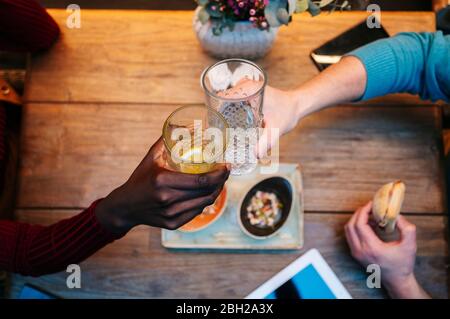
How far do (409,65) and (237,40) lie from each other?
40cm

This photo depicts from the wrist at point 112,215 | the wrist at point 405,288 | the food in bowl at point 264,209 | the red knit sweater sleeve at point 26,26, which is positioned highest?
the red knit sweater sleeve at point 26,26

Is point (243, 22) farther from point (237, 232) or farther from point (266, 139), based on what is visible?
point (237, 232)

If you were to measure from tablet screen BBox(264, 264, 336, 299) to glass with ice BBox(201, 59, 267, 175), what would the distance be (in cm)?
28

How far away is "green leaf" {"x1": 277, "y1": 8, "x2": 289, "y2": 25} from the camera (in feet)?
2.95

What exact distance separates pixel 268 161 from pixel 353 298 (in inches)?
14.0

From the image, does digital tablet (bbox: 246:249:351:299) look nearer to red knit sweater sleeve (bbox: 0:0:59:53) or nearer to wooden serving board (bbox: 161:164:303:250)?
wooden serving board (bbox: 161:164:303:250)

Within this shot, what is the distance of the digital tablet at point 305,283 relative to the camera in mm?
1000

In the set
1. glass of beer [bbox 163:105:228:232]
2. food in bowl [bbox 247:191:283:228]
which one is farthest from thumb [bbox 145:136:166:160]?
food in bowl [bbox 247:191:283:228]

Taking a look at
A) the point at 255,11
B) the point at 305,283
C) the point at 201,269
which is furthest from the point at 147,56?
the point at 305,283

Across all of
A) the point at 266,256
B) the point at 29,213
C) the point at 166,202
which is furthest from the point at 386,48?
the point at 29,213

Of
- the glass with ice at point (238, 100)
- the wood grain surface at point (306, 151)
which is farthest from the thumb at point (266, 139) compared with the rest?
the wood grain surface at point (306, 151)

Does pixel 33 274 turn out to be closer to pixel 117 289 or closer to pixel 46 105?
pixel 117 289

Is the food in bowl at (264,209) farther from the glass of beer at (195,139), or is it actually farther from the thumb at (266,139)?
the glass of beer at (195,139)

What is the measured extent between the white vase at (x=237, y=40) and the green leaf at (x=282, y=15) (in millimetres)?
96
